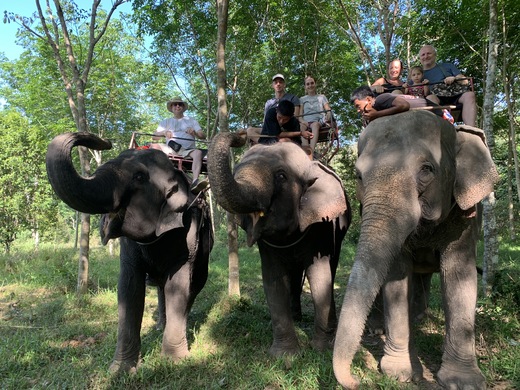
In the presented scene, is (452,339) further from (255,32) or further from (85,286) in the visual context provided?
(255,32)

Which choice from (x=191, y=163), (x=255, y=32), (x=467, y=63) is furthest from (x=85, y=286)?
(x=467, y=63)

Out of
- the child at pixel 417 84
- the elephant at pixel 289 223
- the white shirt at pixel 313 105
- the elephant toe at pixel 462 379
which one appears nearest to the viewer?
the elephant toe at pixel 462 379

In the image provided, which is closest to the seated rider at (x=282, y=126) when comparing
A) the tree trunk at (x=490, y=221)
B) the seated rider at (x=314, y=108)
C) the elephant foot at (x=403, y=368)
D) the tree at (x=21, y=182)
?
the seated rider at (x=314, y=108)

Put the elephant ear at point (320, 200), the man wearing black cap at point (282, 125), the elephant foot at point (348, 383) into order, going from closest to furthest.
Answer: the elephant foot at point (348, 383) < the elephant ear at point (320, 200) < the man wearing black cap at point (282, 125)

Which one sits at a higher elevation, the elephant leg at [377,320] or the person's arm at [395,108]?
the person's arm at [395,108]

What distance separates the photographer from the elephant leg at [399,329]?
400 cm

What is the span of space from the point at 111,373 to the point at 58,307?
11.7ft

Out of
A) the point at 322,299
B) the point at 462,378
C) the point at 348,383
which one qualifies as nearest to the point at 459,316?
the point at 462,378

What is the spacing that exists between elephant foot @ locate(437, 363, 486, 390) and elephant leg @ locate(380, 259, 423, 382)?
31 centimetres

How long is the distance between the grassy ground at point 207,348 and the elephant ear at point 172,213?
146cm

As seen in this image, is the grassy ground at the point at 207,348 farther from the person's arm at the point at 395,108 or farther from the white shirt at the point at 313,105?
the white shirt at the point at 313,105

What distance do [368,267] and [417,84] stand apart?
3.74 meters

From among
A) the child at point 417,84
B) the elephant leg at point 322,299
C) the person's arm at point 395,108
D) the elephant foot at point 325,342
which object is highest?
the child at point 417,84

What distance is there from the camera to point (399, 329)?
406 centimetres
